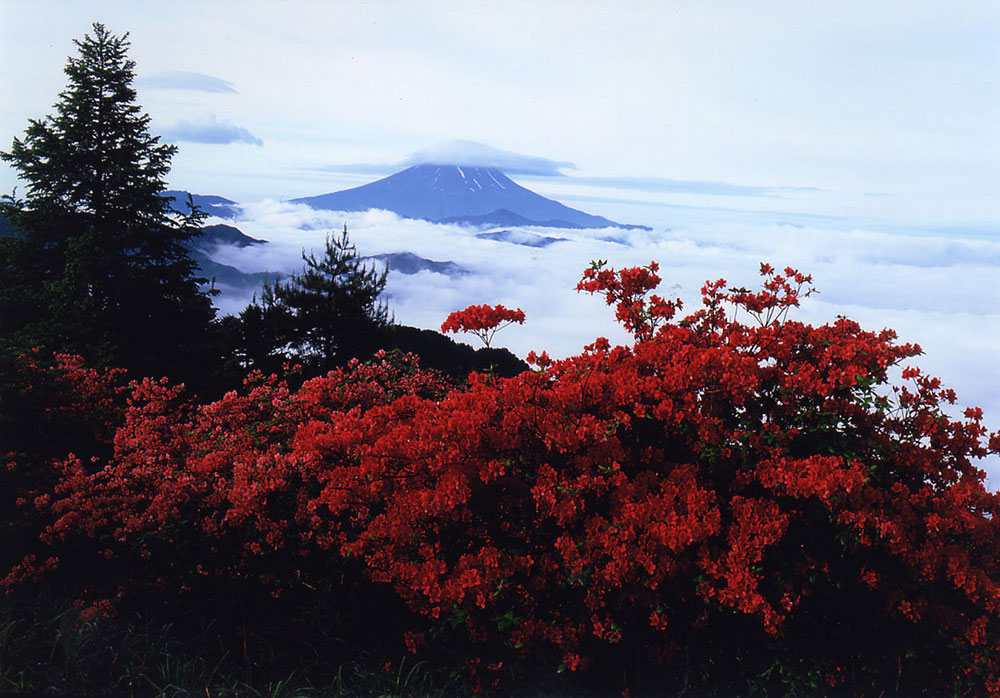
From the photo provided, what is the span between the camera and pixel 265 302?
1830cm

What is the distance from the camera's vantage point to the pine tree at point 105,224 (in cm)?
1653

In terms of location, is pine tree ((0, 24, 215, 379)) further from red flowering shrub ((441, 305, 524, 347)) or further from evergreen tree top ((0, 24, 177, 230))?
red flowering shrub ((441, 305, 524, 347))

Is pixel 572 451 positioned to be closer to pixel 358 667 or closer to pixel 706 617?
pixel 706 617

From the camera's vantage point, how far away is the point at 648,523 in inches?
169

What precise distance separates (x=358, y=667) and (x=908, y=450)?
4107mm

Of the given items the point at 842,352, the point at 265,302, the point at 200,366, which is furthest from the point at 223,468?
the point at 265,302

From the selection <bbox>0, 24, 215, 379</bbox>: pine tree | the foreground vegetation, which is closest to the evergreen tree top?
<bbox>0, 24, 215, 379</bbox>: pine tree

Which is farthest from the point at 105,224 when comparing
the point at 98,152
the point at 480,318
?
the point at 480,318

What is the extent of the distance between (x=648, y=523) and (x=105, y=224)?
17251mm

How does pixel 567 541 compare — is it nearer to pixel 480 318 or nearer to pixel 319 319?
pixel 480 318

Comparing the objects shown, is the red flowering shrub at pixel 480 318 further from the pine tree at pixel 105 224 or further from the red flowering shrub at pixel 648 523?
the pine tree at pixel 105 224

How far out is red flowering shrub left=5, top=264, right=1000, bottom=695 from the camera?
4395 millimetres

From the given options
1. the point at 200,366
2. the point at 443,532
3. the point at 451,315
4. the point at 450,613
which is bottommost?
the point at 200,366

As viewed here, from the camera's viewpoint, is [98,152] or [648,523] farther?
[98,152]
